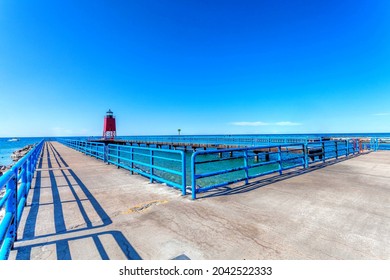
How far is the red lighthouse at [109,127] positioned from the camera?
48625mm

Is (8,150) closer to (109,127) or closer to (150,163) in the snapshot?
(109,127)

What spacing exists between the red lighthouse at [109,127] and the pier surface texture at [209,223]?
153ft

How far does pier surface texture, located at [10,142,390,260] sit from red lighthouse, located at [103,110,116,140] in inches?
1842

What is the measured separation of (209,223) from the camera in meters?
3.28

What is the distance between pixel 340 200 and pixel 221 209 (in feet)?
9.00

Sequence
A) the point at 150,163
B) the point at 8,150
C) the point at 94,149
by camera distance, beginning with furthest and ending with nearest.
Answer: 1. the point at 8,150
2. the point at 94,149
3. the point at 150,163

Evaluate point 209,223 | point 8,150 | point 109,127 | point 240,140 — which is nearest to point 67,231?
point 209,223

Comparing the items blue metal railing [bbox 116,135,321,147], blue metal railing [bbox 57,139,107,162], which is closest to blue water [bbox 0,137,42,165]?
blue metal railing [bbox 57,139,107,162]

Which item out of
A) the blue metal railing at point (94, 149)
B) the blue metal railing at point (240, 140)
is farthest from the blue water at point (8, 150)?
the blue metal railing at point (240, 140)

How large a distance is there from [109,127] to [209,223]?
50.7 meters

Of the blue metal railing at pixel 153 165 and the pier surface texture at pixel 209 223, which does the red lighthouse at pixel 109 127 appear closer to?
the blue metal railing at pixel 153 165

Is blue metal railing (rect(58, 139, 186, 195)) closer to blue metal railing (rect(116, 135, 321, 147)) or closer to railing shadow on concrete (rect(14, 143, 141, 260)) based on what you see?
railing shadow on concrete (rect(14, 143, 141, 260))

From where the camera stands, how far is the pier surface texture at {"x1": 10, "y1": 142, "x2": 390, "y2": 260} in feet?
8.16
